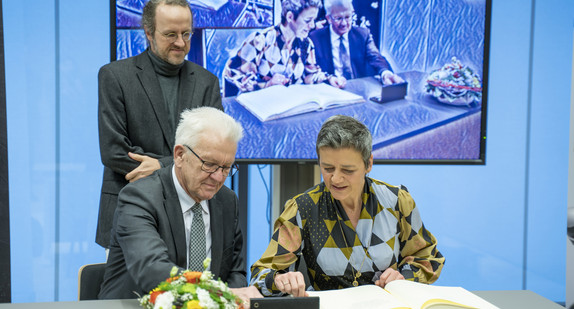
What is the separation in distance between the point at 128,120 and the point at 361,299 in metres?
1.46

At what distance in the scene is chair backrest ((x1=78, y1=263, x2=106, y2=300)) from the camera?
2.12 metres

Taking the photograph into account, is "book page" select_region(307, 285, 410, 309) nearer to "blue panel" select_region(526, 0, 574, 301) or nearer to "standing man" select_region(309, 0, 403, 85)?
"standing man" select_region(309, 0, 403, 85)

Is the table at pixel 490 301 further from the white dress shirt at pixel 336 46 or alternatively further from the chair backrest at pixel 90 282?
the white dress shirt at pixel 336 46

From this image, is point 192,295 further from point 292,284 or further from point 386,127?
point 386,127

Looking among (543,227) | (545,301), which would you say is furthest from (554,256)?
(545,301)

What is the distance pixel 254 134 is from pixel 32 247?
1756mm

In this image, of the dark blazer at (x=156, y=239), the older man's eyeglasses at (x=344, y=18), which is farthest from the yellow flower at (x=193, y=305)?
the older man's eyeglasses at (x=344, y=18)

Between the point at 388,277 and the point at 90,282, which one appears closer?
the point at 388,277

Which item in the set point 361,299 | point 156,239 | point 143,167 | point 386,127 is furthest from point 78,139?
point 361,299

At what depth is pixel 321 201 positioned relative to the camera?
2.16 m

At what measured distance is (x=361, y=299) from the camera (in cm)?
167

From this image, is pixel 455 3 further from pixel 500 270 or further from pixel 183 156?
pixel 183 156

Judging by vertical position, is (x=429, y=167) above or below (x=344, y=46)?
below

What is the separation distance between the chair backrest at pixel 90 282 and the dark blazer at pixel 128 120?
0.53 meters
